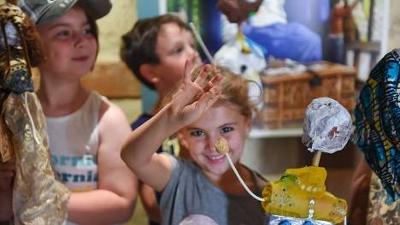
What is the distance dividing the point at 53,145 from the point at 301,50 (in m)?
0.37

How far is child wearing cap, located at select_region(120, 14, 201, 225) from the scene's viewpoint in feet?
2.48

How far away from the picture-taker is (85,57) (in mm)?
713

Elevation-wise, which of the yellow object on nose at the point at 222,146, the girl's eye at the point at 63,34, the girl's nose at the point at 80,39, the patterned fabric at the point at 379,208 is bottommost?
the patterned fabric at the point at 379,208

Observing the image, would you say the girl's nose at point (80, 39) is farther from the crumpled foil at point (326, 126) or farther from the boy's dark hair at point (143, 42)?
the crumpled foil at point (326, 126)

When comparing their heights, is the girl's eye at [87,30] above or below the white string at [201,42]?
above

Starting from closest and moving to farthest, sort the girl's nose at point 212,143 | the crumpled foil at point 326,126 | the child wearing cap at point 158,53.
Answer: the crumpled foil at point 326,126 < the girl's nose at point 212,143 < the child wearing cap at point 158,53

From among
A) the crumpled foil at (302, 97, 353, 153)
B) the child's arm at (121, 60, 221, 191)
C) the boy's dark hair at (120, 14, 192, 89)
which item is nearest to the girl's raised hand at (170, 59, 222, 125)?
the child's arm at (121, 60, 221, 191)

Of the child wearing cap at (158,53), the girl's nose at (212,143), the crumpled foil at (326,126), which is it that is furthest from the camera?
the child wearing cap at (158,53)

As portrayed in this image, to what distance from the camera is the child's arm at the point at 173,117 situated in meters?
0.56

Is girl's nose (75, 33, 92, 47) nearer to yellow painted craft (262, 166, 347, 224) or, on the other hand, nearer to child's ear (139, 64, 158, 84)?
child's ear (139, 64, 158, 84)

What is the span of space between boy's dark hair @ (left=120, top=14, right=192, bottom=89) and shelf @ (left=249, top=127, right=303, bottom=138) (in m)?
0.16

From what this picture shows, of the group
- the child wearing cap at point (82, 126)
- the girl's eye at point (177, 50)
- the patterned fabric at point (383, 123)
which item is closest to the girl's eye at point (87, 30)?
the child wearing cap at point (82, 126)

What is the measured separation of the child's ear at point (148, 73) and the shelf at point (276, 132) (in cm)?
16

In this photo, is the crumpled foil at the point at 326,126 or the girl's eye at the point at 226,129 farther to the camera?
the girl's eye at the point at 226,129
